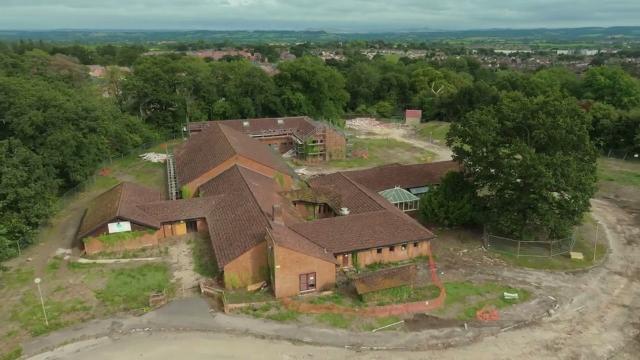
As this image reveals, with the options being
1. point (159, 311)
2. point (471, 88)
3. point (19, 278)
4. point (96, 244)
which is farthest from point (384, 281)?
point (471, 88)

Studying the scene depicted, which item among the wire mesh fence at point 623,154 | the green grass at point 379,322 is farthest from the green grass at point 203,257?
the wire mesh fence at point 623,154

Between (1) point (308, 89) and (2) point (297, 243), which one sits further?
(1) point (308, 89)

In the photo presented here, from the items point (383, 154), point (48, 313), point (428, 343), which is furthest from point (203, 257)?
point (383, 154)

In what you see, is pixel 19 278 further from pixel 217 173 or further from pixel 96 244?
pixel 217 173

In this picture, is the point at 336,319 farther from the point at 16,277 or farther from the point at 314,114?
the point at 314,114

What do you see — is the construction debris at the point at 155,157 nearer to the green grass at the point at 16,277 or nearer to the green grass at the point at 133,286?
the green grass at the point at 16,277

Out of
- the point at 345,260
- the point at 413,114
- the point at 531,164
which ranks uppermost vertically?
the point at 531,164
